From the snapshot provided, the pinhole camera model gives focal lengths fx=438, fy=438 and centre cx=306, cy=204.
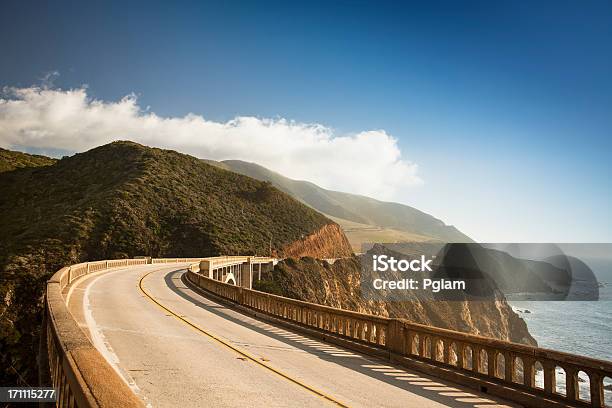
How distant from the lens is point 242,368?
9.12m

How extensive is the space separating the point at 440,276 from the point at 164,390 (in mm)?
127280

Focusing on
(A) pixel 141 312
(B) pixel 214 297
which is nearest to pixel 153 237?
(B) pixel 214 297

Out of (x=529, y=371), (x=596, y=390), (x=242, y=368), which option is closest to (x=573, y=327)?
(x=529, y=371)

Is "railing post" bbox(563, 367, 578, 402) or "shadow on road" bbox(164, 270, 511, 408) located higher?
"railing post" bbox(563, 367, 578, 402)

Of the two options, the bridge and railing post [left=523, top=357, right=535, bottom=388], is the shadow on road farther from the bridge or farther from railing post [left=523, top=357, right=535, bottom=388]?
A: railing post [left=523, top=357, right=535, bottom=388]

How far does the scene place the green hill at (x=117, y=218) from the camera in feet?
141

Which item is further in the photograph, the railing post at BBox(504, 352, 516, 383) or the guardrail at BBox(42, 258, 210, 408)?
the railing post at BBox(504, 352, 516, 383)

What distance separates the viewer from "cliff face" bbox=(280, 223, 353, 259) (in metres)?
105

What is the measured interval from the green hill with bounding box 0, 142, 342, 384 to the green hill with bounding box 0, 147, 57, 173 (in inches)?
371

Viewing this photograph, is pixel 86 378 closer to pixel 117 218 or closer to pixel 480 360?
pixel 480 360

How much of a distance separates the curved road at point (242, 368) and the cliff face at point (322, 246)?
85584 millimetres

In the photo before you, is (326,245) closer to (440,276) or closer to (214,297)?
(440,276)

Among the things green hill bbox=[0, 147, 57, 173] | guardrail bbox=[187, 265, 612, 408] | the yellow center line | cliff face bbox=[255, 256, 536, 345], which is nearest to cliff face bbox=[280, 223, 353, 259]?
cliff face bbox=[255, 256, 536, 345]

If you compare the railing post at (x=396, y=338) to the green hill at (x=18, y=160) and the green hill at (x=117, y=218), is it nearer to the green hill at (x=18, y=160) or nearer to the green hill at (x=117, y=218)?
the green hill at (x=117, y=218)
